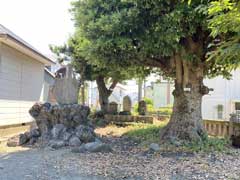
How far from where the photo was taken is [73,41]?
19094mm

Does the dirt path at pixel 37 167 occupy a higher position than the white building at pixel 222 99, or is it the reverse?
the white building at pixel 222 99

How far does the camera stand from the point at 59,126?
11.0 m

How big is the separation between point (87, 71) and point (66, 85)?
7.03 metres

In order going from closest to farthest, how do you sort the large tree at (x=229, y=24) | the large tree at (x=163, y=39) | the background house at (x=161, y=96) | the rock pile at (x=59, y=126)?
the large tree at (x=229, y=24), the large tree at (x=163, y=39), the rock pile at (x=59, y=126), the background house at (x=161, y=96)

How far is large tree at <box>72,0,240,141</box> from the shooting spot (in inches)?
327

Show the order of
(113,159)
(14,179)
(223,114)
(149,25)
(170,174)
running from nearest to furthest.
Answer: (14,179) < (170,174) < (113,159) < (149,25) < (223,114)

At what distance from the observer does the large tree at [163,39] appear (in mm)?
8305

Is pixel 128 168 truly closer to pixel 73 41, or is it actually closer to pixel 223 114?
pixel 73 41

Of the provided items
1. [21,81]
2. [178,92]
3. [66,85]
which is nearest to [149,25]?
[178,92]

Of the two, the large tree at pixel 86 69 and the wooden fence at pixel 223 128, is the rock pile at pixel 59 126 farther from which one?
the wooden fence at pixel 223 128

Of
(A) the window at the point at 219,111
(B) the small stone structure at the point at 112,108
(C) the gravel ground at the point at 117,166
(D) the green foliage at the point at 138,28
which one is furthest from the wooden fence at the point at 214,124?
(A) the window at the point at 219,111

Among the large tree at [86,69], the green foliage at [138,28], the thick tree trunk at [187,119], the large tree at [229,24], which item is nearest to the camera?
the large tree at [229,24]

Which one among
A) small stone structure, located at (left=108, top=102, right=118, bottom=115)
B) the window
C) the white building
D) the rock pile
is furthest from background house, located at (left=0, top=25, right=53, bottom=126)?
the window

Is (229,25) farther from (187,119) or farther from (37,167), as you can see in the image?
(187,119)
